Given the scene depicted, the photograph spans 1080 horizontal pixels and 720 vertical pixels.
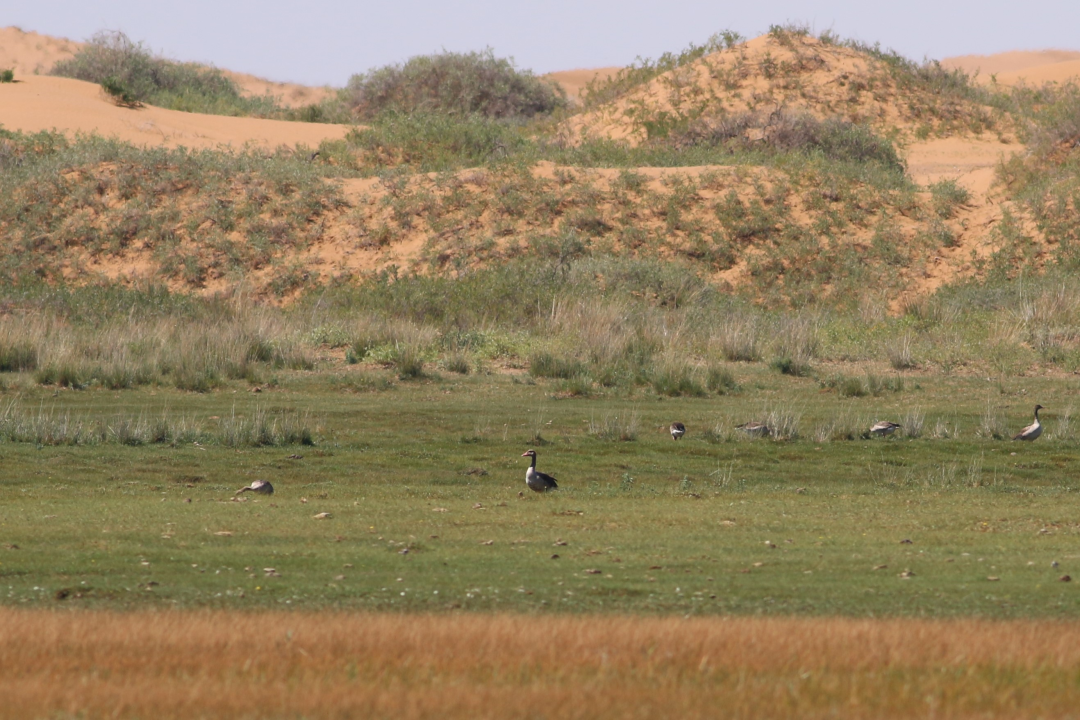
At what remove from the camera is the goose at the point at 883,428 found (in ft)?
60.0

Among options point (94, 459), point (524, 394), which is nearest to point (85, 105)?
point (524, 394)

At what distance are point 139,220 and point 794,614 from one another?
36.3m

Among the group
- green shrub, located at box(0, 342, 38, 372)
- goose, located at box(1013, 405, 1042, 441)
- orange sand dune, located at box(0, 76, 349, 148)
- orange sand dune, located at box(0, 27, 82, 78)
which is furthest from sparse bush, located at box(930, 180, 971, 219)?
orange sand dune, located at box(0, 27, 82, 78)

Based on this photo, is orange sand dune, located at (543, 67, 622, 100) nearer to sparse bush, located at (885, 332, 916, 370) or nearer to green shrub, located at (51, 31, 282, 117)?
green shrub, located at (51, 31, 282, 117)

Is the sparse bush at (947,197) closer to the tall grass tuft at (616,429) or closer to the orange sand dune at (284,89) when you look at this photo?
the tall grass tuft at (616,429)

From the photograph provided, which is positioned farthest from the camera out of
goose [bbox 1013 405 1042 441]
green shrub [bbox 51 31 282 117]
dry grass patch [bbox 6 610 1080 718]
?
green shrub [bbox 51 31 282 117]

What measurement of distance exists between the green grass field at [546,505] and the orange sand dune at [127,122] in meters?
30.6

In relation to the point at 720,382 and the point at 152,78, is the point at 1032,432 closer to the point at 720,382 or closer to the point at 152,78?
the point at 720,382

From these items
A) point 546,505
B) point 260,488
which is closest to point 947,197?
point 546,505

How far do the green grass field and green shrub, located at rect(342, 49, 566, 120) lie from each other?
40.8m

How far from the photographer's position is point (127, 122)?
53.2m

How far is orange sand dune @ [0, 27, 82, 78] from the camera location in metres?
98.1

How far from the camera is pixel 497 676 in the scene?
6070 millimetres

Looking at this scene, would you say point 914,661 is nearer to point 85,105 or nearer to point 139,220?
point 139,220
